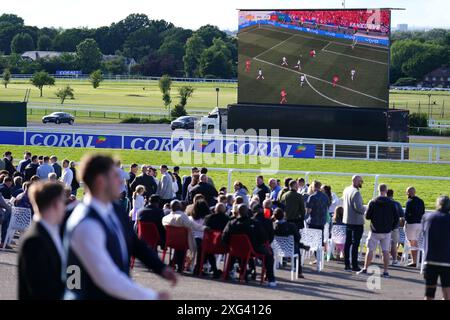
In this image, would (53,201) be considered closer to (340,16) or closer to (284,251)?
(284,251)

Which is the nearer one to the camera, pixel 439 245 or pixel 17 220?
pixel 439 245

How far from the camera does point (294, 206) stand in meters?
13.5

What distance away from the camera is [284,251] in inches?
495

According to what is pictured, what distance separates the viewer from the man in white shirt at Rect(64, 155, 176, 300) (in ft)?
16.2

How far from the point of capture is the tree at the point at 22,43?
12244 cm

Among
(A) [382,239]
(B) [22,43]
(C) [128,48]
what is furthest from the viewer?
(B) [22,43]

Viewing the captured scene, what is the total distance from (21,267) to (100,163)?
0.77 m

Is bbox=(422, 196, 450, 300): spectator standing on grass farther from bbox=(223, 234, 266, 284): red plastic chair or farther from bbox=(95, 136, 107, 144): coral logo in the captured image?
bbox=(95, 136, 107, 144): coral logo

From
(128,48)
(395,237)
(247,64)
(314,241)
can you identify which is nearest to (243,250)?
(314,241)

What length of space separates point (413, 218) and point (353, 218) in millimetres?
1043

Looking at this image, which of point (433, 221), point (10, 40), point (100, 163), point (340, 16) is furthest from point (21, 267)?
point (10, 40)

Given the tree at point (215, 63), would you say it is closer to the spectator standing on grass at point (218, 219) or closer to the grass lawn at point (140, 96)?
the grass lawn at point (140, 96)

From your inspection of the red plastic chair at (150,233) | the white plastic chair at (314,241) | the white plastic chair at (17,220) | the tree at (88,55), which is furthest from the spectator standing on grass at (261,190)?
the tree at (88,55)

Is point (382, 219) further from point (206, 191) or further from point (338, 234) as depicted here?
point (206, 191)
